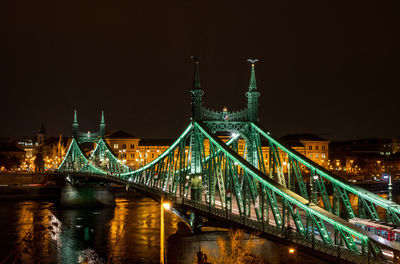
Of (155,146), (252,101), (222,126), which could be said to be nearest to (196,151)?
(222,126)

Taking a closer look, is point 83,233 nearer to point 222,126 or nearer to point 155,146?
point 222,126

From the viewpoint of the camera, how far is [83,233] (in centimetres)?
5944

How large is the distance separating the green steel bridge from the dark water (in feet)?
17.6

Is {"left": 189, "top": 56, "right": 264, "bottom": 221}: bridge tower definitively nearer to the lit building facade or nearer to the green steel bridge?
the green steel bridge

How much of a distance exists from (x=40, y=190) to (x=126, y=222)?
58.8 m

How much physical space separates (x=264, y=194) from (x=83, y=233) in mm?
27748

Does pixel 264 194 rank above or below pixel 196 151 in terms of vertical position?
below

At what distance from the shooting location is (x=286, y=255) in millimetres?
42875

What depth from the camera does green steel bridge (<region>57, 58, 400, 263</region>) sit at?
1147 inches

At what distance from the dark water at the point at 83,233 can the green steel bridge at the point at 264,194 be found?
17.6 ft

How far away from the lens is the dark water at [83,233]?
45.9 meters

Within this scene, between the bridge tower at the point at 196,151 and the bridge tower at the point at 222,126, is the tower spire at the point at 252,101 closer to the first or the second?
the bridge tower at the point at 222,126

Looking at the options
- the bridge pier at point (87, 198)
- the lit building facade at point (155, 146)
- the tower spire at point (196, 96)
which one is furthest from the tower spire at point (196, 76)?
the lit building facade at point (155, 146)

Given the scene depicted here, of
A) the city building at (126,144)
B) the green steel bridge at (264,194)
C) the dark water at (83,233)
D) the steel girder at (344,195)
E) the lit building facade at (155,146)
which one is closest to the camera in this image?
the green steel bridge at (264,194)
